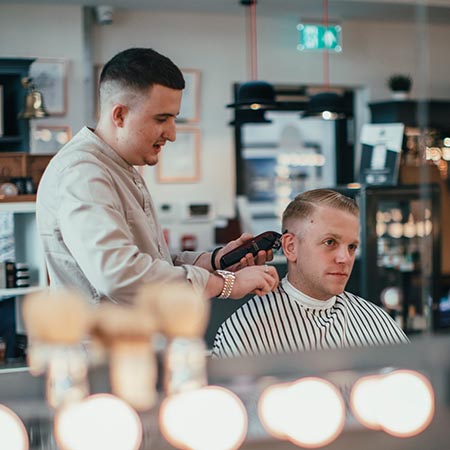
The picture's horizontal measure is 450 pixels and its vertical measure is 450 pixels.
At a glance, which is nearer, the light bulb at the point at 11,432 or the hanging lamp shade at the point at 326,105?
the light bulb at the point at 11,432

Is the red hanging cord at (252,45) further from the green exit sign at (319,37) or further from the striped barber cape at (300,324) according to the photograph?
the striped barber cape at (300,324)

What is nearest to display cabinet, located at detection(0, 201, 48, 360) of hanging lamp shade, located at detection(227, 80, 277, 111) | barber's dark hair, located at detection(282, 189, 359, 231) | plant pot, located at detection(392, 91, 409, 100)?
hanging lamp shade, located at detection(227, 80, 277, 111)

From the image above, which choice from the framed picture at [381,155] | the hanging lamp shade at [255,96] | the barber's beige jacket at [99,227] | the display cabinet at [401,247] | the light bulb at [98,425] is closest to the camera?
the light bulb at [98,425]

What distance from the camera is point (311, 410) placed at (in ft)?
3.75

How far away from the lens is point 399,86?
7520 mm

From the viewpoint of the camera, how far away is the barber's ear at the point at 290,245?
2133mm

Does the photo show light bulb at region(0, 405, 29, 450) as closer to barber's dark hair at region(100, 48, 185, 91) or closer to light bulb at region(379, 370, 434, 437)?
light bulb at region(379, 370, 434, 437)

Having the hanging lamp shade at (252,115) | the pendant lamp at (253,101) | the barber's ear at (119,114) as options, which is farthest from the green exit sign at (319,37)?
the barber's ear at (119,114)

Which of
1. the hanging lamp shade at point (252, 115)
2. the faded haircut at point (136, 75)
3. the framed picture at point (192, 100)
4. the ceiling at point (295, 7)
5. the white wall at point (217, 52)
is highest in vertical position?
the ceiling at point (295, 7)

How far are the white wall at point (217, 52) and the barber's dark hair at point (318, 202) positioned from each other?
163 inches

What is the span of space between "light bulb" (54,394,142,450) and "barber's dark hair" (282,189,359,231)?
1.12 m

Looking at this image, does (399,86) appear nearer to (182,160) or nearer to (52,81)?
(182,160)

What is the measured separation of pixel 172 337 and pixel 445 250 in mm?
6385

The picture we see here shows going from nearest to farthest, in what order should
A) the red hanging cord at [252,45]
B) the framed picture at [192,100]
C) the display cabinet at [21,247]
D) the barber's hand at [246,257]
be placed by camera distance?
1. the barber's hand at [246,257]
2. the display cabinet at [21,247]
3. the framed picture at [192,100]
4. the red hanging cord at [252,45]
